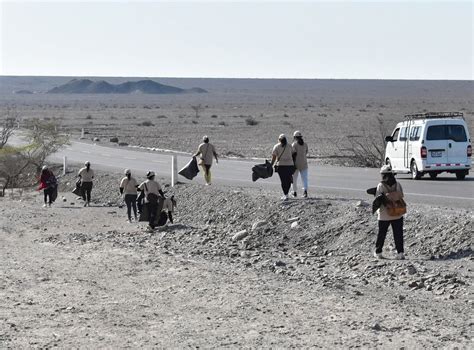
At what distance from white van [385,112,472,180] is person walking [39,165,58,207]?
35.4 ft

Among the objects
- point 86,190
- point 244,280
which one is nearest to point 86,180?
point 86,190

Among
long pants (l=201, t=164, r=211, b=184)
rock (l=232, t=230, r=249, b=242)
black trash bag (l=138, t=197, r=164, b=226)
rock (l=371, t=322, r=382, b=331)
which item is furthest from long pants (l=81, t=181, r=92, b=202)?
rock (l=371, t=322, r=382, b=331)

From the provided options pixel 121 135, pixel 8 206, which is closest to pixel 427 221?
pixel 8 206

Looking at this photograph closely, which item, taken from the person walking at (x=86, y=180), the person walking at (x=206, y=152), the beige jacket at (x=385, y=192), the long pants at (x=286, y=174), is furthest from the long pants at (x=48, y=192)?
the beige jacket at (x=385, y=192)

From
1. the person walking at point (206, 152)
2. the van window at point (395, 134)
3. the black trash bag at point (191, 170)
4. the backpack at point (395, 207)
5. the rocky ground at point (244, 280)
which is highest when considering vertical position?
the van window at point (395, 134)

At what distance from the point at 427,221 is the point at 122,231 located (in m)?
8.69

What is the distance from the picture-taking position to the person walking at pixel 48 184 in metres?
32.0

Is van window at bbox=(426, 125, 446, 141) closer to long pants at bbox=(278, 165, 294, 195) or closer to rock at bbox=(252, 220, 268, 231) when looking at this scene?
long pants at bbox=(278, 165, 294, 195)

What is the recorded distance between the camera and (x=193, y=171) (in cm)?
3108

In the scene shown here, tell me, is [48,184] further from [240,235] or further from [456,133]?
[456,133]

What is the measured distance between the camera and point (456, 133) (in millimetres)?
29734

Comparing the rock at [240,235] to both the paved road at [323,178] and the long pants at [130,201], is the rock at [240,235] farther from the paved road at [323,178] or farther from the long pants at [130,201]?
the long pants at [130,201]

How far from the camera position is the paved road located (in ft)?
83.1

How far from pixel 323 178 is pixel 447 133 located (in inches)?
184
